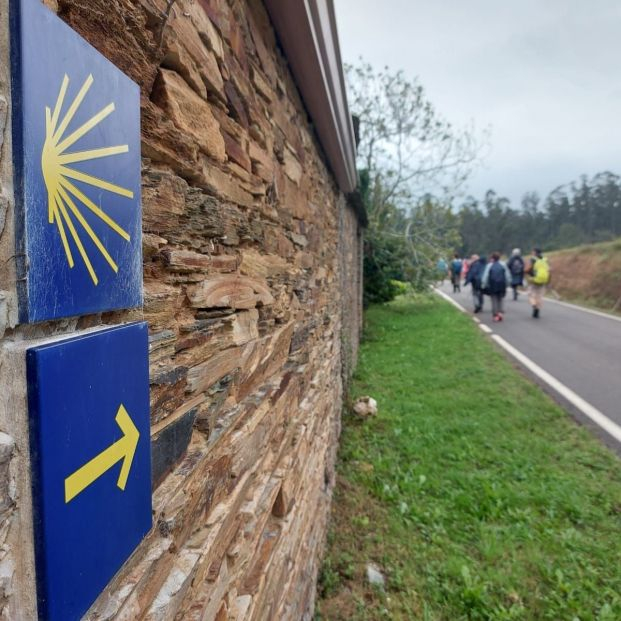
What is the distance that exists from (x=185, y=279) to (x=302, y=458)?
1.61 metres

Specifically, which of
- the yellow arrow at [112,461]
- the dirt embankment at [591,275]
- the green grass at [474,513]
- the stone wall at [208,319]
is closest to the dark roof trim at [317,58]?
the stone wall at [208,319]

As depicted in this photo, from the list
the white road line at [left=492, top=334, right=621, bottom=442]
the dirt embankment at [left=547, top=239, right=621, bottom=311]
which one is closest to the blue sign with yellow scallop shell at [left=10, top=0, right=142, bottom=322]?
the white road line at [left=492, top=334, right=621, bottom=442]

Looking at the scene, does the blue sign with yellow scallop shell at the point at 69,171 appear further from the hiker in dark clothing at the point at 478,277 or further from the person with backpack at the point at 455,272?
the person with backpack at the point at 455,272

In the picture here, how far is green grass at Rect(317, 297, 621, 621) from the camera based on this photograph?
2766mm

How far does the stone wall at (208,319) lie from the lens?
85cm

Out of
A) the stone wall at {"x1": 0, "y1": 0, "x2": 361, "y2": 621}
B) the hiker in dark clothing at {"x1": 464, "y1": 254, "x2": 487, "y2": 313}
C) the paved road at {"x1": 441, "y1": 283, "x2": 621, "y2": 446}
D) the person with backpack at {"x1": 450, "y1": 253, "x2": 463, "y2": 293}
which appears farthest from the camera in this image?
the person with backpack at {"x1": 450, "y1": 253, "x2": 463, "y2": 293}

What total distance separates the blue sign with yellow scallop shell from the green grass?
8.75 ft

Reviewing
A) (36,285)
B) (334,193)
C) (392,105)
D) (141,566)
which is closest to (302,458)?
(141,566)

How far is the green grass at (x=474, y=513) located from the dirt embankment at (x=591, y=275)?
13.0 metres

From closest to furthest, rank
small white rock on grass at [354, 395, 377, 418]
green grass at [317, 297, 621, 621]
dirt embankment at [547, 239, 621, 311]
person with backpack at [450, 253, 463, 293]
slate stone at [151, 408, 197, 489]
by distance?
1. slate stone at [151, 408, 197, 489]
2. green grass at [317, 297, 621, 621]
3. small white rock on grass at [354, 395, 377, 418]
4. dirt embankment at [547, 239, 621, 311]
5. person with backpack at [450, 253, 463, 293]

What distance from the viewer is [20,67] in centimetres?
57

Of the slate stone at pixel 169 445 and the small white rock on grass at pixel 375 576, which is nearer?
the slate stone at pixel 169 445

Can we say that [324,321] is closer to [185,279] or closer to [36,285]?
[185,279]

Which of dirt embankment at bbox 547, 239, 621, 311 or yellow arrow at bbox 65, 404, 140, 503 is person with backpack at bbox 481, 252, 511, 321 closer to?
dirt embankment at bbox 547, 239, 621, 311
